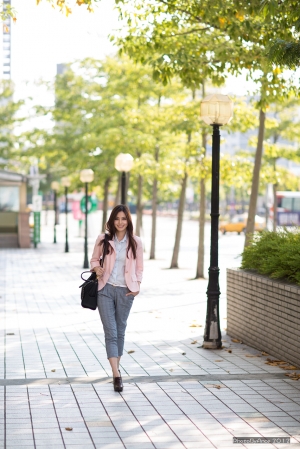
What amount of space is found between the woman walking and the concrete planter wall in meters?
2.08

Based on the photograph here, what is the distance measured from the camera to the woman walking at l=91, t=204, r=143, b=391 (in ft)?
26.3

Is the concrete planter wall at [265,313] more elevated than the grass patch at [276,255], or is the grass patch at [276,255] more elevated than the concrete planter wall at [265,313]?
the grass patch at [276,255]

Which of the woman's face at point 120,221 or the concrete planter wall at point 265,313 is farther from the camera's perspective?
the concrete planter wall at point 265,313

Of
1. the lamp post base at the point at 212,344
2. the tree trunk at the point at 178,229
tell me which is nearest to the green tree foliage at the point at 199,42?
the lamp post base at the point at 212,344

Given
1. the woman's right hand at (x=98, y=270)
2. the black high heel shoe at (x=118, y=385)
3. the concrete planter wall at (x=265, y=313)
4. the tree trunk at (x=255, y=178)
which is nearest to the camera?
the black high heel shoe at (x=118, y=385)

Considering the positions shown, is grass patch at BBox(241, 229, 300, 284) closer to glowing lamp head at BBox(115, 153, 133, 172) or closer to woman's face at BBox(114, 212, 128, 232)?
woman's face at BBox(114, 212, 128, 232)

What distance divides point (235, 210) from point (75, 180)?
273 ft

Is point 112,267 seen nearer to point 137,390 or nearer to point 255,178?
point 137,390

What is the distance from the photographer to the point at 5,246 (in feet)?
127

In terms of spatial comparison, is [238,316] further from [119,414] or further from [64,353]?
[119,414]

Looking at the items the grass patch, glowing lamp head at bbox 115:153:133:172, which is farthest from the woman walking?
glowing lamp head at bbox 115:153:133:172

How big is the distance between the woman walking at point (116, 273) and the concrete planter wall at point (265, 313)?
6.82 feet

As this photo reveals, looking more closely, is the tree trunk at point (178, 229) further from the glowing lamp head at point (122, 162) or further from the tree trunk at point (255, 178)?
the tree trunk at point (255, 178)

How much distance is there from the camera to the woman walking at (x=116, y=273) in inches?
315
